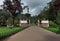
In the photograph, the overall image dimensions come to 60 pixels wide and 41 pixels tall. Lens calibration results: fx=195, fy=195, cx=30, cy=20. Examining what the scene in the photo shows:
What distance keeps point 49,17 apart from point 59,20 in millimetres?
19754

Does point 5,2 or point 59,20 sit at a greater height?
point 5,2

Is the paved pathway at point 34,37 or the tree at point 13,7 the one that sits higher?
the tree at point 13,7

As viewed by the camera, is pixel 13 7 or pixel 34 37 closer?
pixel 34 37

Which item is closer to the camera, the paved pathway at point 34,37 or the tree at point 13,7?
the paved pathway at point 34,37

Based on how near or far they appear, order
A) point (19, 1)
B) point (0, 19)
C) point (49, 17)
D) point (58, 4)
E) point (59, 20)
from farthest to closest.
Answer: point (49, 17), point (19, 1), point (0, 19), point (59, 20), point (58, 4)

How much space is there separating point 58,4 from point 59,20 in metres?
6.10

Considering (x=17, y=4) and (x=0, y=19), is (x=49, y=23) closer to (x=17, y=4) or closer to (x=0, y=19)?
(x=17, y=4)

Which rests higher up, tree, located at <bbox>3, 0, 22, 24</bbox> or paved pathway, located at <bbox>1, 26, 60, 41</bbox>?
tree, located at <bbox>3, 0, 22, 24</bbox>

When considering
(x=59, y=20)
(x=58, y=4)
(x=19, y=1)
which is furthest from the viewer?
(x=19, y=1)

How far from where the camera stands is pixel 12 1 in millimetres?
59656

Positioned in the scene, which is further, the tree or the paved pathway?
the tree

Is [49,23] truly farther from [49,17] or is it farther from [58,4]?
[58,4]

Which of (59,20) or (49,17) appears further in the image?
(49,17)

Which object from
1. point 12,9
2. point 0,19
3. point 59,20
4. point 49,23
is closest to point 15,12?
point 12,9
